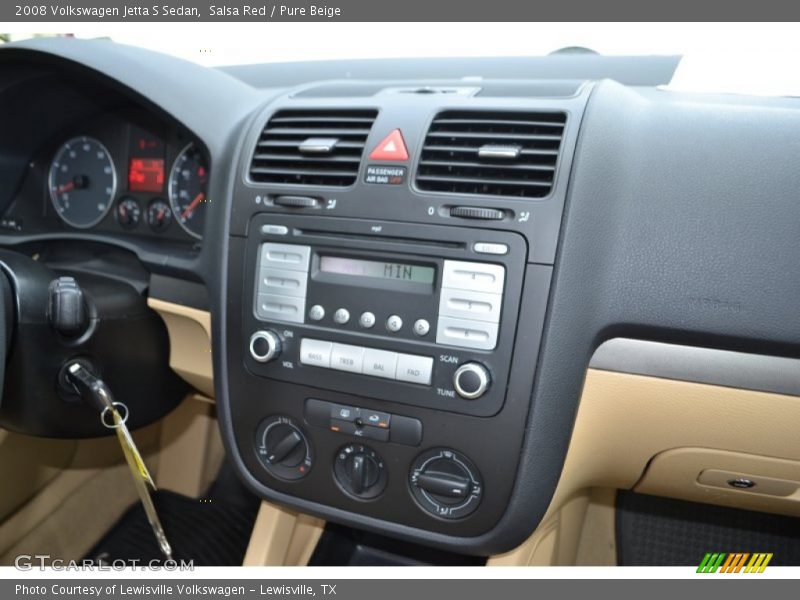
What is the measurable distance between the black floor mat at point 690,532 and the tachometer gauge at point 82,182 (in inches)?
56.5

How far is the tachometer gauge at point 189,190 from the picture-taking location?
1.36 meters

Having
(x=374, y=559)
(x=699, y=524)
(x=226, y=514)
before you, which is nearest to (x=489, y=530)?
(x=374, y=559)

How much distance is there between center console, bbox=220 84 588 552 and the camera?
90 cm

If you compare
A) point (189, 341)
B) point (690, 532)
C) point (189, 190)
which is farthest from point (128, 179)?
point (690, 532)

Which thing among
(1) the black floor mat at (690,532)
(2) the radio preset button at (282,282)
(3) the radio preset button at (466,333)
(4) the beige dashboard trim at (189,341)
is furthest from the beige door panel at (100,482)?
(1) the black floor mat at (690,532)

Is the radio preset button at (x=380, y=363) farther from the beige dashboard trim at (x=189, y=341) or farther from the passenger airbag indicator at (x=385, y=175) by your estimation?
the beige dashboard trim at (x=189, y=341)

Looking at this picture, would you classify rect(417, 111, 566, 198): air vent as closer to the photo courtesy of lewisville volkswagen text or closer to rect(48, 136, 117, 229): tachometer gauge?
the photo courtesy of lewisville volkswagen text

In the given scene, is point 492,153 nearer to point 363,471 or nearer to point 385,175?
point 385,175

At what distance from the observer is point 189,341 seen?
4.16 feet

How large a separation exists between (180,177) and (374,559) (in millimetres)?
915

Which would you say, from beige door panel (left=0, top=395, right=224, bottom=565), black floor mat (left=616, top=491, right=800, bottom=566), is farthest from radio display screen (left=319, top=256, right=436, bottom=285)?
black floor mat (left=616, top=491, right=800, bottom=566)

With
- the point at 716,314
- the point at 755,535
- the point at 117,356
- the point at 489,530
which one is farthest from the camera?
the point at 755,535

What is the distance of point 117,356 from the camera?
4.07ft

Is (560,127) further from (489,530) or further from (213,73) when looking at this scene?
(213,73)
